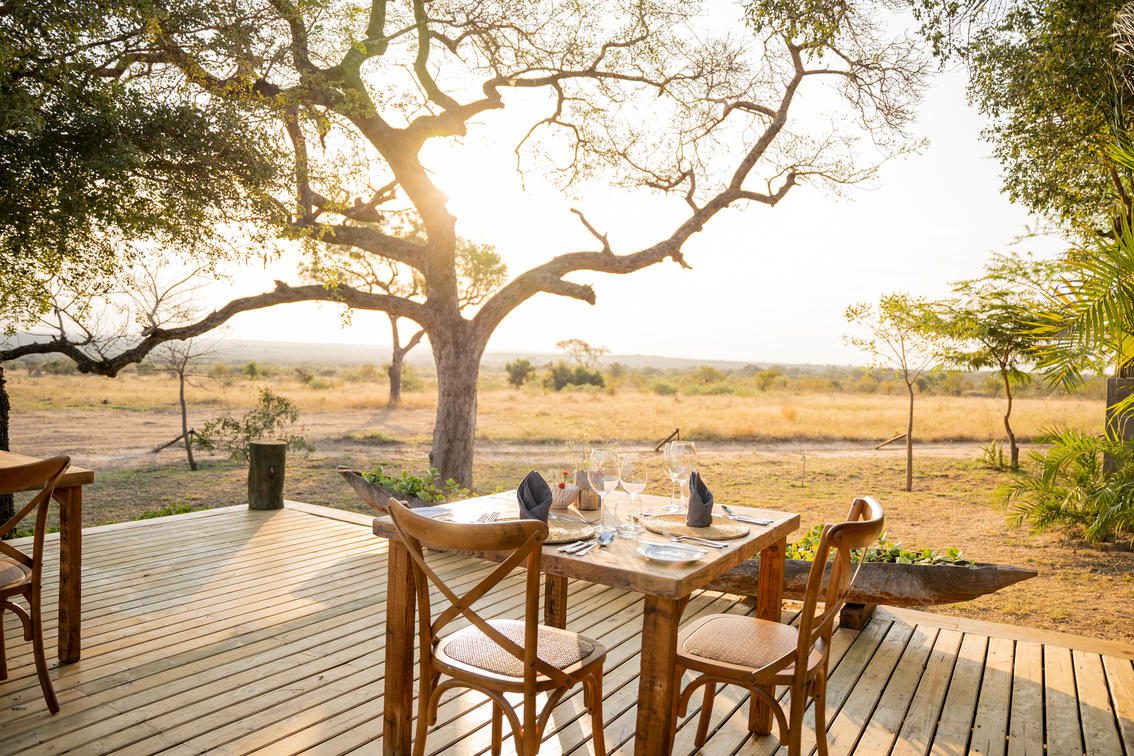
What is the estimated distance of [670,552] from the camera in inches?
82.0

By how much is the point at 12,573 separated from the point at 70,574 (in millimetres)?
392

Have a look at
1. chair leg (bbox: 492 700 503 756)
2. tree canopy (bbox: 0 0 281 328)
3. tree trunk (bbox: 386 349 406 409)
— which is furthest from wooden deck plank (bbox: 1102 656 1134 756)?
tree trunk (bbox: 386 349 406 409)

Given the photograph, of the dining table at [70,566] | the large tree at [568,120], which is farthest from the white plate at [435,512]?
the large tree at [568,120]

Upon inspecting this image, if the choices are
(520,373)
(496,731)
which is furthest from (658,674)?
(520,373)

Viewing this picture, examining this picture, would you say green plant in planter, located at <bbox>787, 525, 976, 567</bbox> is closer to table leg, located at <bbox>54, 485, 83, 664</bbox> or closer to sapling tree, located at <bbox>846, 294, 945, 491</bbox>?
table leg, located at <bbox>54, 485, 83, 664</bbox>

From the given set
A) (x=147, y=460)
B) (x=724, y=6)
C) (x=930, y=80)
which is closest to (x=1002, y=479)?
(x=930, y=80)

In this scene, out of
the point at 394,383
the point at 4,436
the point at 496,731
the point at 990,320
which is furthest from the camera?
the point at 394,383

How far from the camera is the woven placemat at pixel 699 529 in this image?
7.69 ft

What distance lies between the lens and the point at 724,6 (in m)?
7.59

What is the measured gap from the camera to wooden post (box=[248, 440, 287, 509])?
603 cm

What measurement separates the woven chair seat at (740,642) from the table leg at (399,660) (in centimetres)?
90

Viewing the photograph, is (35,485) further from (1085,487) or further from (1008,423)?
(1008,423)

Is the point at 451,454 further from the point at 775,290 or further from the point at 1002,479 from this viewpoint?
the point at 775,290

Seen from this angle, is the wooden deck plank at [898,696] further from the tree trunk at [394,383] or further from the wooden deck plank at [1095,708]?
the tree trunk at [394,383]
